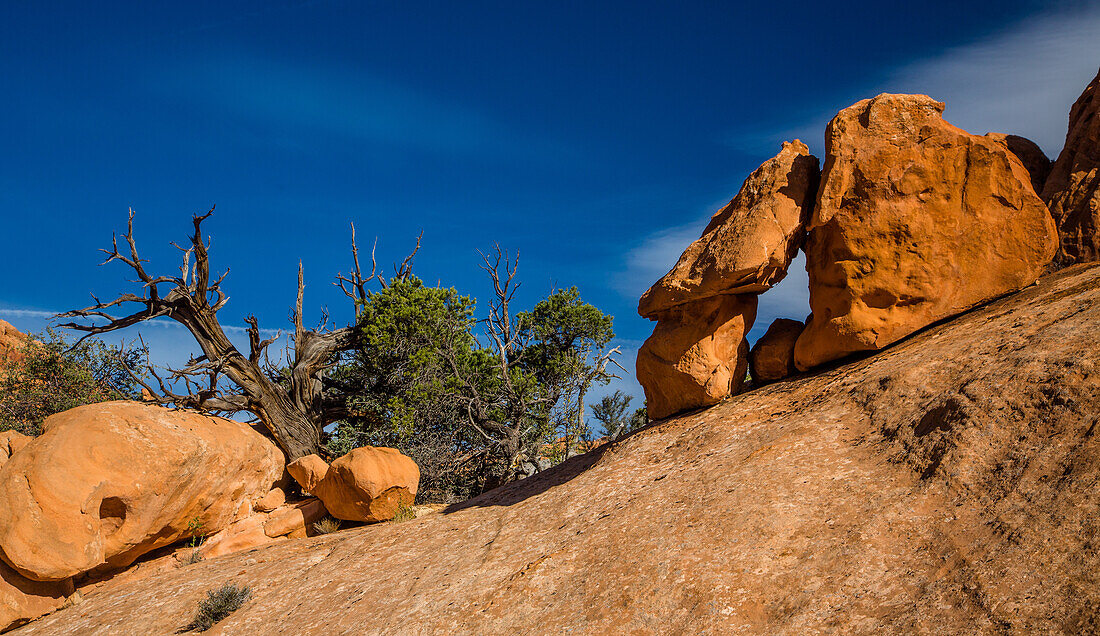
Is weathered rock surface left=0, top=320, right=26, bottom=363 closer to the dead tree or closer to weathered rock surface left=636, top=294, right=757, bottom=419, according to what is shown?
the dead tree

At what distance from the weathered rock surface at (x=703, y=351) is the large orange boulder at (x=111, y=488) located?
936cm

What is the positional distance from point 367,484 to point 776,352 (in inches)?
315

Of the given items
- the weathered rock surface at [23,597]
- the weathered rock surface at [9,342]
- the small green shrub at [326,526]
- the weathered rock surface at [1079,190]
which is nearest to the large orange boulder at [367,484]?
the small green shrub at [326,526]

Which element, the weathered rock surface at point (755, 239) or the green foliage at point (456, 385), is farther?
the green foliage at point (456, 385)

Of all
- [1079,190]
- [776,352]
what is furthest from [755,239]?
[1079,190]

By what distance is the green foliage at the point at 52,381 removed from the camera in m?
19.7

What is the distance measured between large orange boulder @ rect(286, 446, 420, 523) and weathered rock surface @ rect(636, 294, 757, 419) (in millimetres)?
5707

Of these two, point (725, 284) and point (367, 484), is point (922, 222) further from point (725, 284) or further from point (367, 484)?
point (367, 484)

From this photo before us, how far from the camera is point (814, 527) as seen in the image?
640 centimetres

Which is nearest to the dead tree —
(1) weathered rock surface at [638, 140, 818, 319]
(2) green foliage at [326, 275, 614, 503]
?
(2) green foliage at [326, 275, 614, 503]

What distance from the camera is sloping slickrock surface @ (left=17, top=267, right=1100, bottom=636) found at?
505 cm

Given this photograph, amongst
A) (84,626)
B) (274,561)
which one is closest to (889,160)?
(274,561)

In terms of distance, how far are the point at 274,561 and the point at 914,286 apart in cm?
1155

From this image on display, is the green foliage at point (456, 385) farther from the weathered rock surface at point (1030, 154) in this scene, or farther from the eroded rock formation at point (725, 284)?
the weathered rock surface at point (1030, 154)
